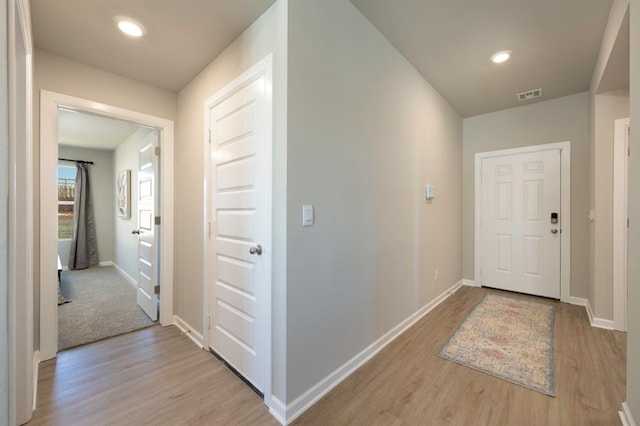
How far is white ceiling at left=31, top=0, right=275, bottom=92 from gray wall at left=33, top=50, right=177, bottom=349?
0.08 metres

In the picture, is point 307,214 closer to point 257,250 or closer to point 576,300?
point 257,250

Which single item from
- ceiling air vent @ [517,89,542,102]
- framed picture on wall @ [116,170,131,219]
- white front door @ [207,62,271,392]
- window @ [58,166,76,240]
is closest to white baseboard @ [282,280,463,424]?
white front door @ [207,62,271,392]

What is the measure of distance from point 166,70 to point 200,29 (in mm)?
751

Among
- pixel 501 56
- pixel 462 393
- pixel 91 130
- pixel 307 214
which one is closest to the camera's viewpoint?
pixel 307 214

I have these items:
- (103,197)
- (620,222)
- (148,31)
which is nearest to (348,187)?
(148,31)

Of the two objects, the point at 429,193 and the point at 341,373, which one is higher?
the point at 429,193

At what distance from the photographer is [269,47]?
1.68 meters

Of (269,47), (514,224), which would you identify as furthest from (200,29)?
(514,224)

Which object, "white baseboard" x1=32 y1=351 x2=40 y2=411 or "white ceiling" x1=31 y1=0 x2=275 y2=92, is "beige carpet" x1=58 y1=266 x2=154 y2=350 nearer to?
"white baseboard" x1=32 y1=351 x2=40 y2=411

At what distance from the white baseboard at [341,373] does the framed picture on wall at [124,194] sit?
4.81 m

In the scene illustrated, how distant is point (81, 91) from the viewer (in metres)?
2.32

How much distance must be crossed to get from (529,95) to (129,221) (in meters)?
6.51

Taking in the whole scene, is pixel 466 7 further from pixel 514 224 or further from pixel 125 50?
pixel 514 224

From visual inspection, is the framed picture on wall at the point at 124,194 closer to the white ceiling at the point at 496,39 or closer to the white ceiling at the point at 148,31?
the white ceiling at the point at 148,31
